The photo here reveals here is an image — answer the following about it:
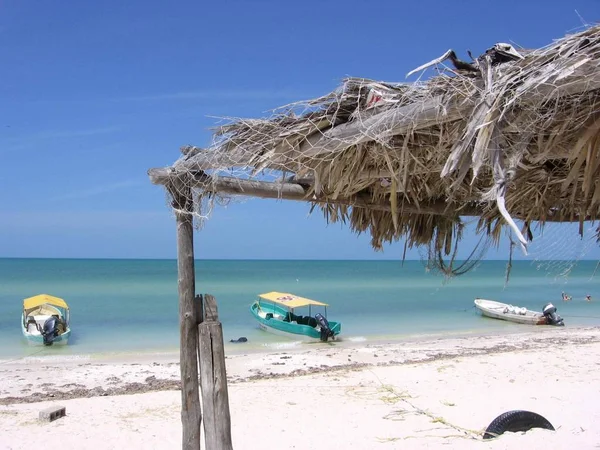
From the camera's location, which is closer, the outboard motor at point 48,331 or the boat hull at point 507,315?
the outboard motor at point 48,331

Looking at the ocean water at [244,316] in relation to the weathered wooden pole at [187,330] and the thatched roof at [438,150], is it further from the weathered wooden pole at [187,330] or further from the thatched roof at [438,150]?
the weathered wooden pole at [187,330]

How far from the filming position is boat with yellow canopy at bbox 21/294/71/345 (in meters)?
12.7

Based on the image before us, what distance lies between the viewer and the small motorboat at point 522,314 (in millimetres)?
16531

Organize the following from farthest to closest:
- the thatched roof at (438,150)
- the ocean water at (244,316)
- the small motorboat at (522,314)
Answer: the small motorboat at (522,314), the ocean water at (244,316), the thatched roof at (438,150)

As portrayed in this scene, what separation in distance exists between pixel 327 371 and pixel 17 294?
2447 centimetres

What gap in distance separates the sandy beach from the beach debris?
0.35 ft

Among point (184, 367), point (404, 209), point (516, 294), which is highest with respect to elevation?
point (404, 209)

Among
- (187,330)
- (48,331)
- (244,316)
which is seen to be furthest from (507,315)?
(187,330)

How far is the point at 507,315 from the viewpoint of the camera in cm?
1752

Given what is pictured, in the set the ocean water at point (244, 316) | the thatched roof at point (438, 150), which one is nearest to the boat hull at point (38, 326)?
the ocean water at point (244, 316)

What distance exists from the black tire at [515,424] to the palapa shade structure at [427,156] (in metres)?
1.54

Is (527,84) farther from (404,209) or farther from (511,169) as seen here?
(404,209)

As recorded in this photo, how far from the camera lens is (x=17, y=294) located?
93.5 feet

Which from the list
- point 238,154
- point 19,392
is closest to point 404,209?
point 238,154
